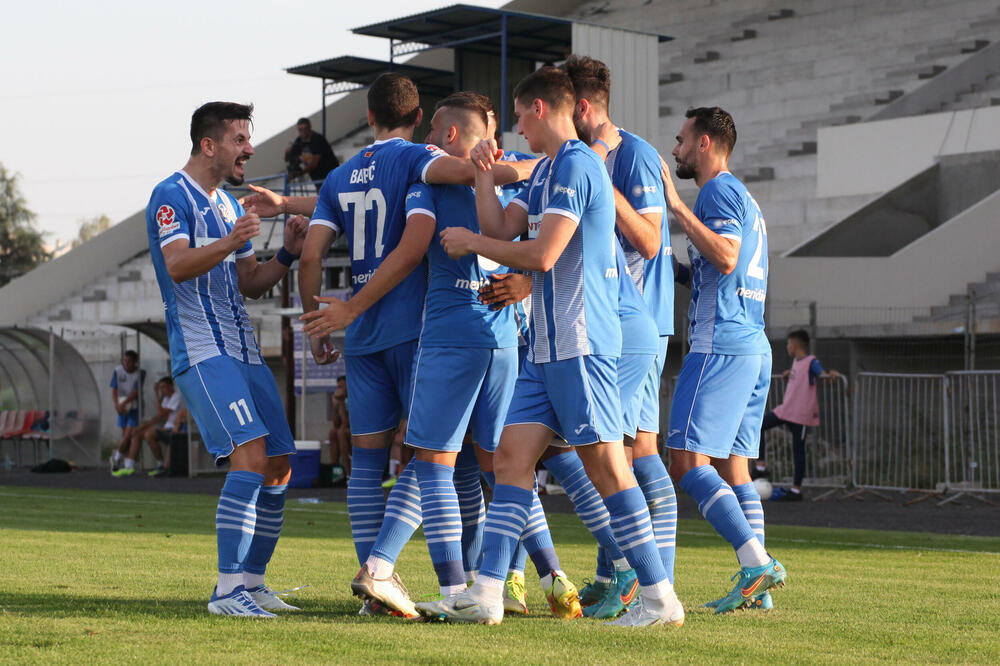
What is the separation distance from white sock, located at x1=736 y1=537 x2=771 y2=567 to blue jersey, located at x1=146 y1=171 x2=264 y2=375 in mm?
2438

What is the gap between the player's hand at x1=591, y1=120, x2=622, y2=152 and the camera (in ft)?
20.7

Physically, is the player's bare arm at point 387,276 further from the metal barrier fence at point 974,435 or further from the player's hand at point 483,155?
the metal barrier fence at point 974,435

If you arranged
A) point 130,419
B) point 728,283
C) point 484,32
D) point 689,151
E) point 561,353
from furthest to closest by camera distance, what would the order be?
point 484,32, point 130,419, point 689,151, point 728,283, point 561,353

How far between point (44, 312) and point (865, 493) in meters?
25.7

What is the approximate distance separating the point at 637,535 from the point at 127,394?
65.4ft

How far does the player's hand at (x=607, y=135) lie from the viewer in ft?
20.7

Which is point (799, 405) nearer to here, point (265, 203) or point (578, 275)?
point (265, 203)

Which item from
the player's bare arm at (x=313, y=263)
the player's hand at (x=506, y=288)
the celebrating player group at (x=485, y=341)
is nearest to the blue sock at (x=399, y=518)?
the celebrating player group at (x=485, y=341)

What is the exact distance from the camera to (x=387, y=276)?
5992 millimetres

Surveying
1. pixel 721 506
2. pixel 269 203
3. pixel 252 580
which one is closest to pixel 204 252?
pixel 269 203

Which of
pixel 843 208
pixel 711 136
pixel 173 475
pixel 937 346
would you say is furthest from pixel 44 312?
pixel 711 136

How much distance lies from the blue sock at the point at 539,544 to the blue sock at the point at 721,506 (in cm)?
70

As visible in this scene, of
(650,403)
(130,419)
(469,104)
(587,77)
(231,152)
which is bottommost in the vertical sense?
(130,419)

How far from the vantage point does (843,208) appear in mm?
25328
